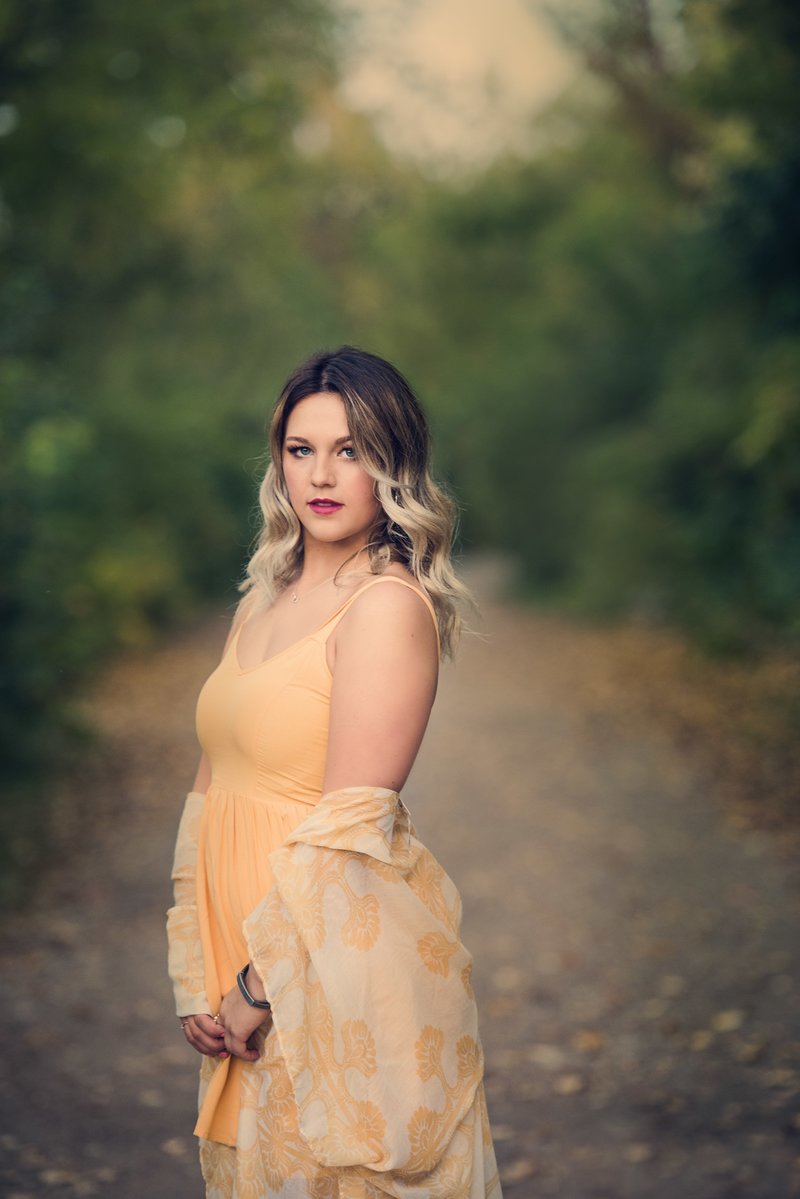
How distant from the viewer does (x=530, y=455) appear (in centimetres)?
2228

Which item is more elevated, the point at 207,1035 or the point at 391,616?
the point at 391,616

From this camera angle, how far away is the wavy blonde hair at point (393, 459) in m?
2.38

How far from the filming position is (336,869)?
221 cm

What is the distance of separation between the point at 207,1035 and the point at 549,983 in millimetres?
3657

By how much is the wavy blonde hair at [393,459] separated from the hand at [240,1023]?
2.65 feet

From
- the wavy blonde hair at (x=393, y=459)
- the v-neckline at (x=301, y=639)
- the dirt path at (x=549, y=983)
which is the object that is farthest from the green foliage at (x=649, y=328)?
the v-neckline at (x=301, y=639)

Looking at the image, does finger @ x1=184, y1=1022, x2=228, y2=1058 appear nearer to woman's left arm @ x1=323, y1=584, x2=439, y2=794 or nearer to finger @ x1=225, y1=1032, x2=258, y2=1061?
finger @ x1=225, y1=1032, x2=258, y2=1061

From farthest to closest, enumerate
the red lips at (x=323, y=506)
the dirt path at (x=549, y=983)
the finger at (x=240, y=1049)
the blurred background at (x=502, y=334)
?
the blurred background at (x=502, y=334) → the dirt path at (x=549, y=983) → the red lips at (x=323, y=506) → the finger at (x=240, y=1049)

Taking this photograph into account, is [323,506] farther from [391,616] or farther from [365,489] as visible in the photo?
[391,616]

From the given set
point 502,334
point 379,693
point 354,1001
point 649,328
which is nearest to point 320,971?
point 354,1001

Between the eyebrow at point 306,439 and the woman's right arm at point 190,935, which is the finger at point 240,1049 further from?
the eyebrow at point 306,439

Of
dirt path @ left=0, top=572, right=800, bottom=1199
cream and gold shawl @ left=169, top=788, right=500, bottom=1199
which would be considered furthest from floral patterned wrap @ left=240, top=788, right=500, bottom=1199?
dirt path @ left=0, top=572, right=800, bottom=1199

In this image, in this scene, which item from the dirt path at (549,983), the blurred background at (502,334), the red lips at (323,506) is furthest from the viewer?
the blurred background at (502,334)

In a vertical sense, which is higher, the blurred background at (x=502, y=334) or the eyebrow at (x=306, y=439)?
the blurred background at (x=502, y=334)
